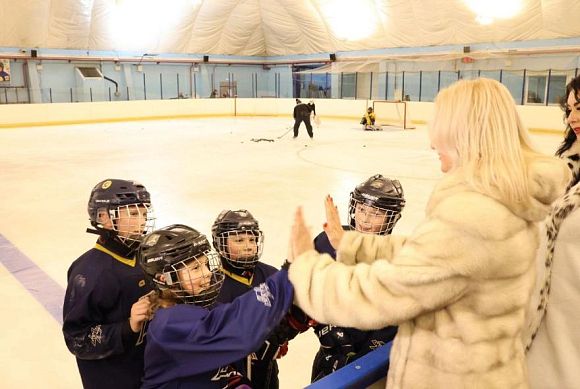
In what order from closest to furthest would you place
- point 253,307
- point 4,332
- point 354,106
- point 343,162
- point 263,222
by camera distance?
point 253,307 < point 4,332 < point 263,222 < point 343,162 < point 354,106

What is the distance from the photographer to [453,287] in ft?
3.64

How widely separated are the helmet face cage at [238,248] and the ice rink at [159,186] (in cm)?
112

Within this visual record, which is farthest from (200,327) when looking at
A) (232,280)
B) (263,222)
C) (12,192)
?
(12,192)

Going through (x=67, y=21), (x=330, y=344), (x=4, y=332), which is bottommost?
(x=4, y=332)

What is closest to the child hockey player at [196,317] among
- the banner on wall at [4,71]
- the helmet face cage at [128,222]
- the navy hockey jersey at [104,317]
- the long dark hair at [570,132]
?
the navy hockey jersey at [104,317]

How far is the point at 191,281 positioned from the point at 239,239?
0.54 meters

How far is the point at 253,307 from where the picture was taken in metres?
1.27

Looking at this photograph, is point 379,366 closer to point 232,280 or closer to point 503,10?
point 232,280

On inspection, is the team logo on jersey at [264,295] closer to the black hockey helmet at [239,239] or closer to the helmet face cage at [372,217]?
the black hockey helmet at [239,239]

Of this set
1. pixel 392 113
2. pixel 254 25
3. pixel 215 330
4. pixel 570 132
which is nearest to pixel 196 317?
pixel 215 330

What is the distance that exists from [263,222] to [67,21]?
20.9 meters

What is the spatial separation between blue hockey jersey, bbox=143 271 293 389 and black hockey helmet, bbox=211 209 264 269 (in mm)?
704

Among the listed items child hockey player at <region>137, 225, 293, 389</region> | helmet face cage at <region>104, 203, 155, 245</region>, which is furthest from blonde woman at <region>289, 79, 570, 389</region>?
helmet face cage at <region>104, 203, 155, 245</region>

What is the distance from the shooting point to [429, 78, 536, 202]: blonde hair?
43.9 inches
